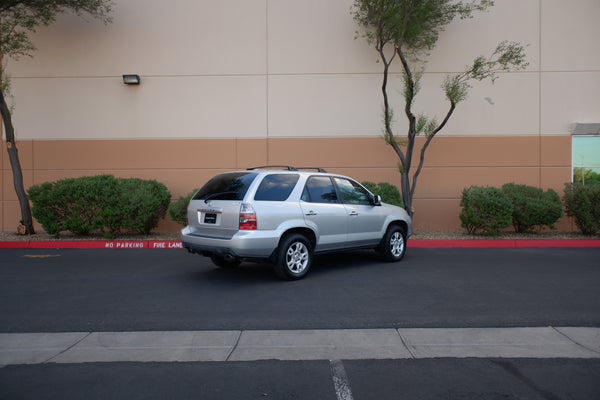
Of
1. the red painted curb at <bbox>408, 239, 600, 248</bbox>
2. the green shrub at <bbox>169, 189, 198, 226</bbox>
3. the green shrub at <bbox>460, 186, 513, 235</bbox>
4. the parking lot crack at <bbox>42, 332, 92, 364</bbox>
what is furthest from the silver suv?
the green shrub at <bbox>460, 186, 513, 235</bbox>

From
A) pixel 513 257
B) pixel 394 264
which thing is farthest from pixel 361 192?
pixel 513 257

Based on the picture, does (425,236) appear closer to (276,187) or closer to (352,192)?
(352,192)

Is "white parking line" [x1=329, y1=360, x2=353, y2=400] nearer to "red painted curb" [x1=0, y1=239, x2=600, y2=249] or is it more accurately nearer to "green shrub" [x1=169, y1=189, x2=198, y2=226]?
"red painted curb" [x1=0, y1=239, x2=600, y2=249]

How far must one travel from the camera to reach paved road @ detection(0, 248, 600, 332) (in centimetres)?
484

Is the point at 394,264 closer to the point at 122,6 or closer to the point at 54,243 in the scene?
the point at 54,243

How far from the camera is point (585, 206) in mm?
11562

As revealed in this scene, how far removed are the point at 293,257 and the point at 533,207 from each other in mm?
7803

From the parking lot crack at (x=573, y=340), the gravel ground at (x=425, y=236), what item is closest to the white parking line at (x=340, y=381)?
the parking lot crack at (x=573, y=340)

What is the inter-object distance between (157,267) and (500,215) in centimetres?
858

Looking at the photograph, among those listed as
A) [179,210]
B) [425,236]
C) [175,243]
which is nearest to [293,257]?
[175,243]

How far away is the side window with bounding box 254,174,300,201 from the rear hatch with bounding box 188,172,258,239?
201mm

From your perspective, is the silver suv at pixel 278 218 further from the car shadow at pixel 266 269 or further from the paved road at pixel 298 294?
the paved road at pixel 298 294

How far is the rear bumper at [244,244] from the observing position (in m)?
6.19

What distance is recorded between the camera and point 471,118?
1327 cm
